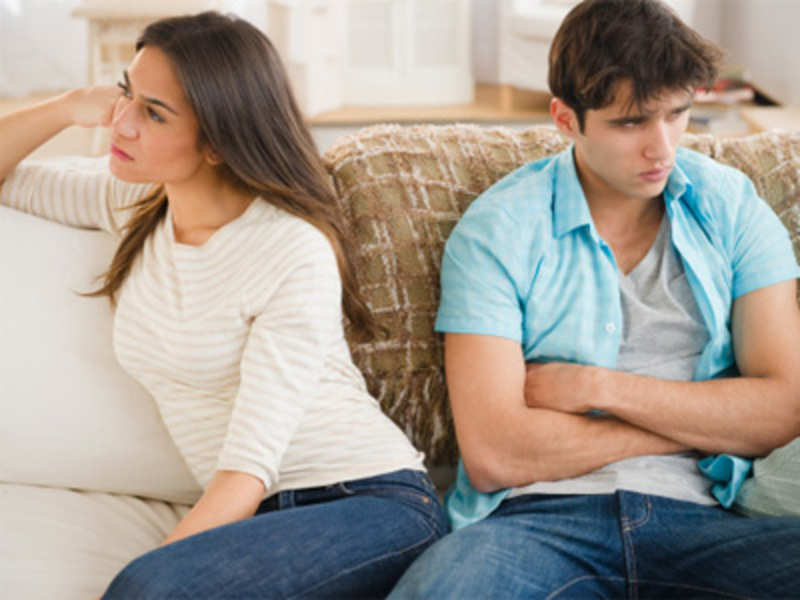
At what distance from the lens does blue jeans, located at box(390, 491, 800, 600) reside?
4.07 feet

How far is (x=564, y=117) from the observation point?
5.07 ft

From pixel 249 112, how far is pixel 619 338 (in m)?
0.66

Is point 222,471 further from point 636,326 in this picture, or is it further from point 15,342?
point 636,326

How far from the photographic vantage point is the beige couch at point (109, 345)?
154cm

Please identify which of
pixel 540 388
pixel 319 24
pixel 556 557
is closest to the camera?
pixel 556 557

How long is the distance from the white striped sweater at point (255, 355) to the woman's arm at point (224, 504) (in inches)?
0.7

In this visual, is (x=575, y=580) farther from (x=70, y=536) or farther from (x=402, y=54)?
(x=402, y=54)

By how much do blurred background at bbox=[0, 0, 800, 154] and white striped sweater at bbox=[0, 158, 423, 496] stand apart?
2336mm

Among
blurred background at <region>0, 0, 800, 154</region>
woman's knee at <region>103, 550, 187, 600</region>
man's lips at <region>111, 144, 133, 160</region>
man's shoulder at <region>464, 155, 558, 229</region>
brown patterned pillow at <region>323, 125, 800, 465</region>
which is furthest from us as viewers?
blurred background at <region>0, 0, 800, 154</region>

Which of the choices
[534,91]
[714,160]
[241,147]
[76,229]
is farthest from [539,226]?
[534,91]

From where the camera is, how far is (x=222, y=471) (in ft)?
4.40

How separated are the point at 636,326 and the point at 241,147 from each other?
671 millimetres

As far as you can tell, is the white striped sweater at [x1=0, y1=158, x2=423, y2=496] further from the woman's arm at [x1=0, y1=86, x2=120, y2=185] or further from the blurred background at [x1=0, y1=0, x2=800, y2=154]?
the blurred background at [x1=0, y1=0, x2=800, y2=154]

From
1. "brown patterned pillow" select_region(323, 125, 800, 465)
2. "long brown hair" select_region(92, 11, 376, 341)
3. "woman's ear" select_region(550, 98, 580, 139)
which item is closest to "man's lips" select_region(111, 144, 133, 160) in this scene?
"long brown hair" select_region(92, 11, 376, 341)
